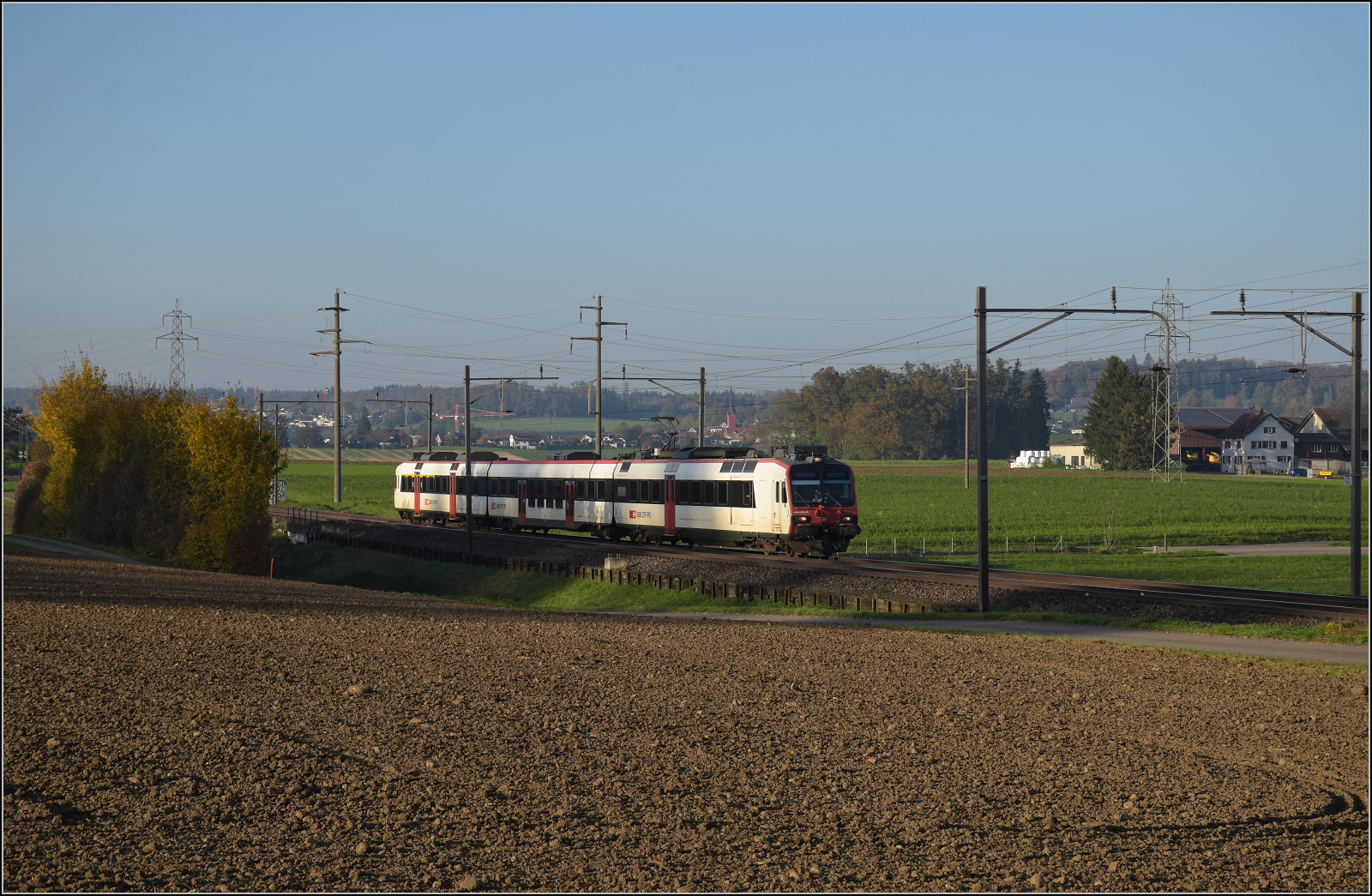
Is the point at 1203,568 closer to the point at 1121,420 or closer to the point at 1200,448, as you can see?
the point at 1121,420

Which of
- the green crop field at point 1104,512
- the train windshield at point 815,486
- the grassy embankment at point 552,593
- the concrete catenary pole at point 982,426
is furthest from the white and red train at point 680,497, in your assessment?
the concrete catenary pole at point 982,426

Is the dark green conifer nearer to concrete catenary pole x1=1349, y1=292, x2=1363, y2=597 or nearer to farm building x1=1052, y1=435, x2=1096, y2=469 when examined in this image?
farm building x1=1052, y1=435, x2=1096, y2=469

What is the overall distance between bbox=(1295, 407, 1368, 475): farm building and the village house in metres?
1.45

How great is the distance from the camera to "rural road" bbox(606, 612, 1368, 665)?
67.9ft

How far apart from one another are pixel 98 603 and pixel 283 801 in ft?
56.9

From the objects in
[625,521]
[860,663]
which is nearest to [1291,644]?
[860,663]

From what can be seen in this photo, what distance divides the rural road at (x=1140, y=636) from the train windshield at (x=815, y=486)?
857 cm

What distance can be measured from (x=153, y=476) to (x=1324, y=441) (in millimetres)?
127362

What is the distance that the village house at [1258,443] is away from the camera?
13838 centimetres

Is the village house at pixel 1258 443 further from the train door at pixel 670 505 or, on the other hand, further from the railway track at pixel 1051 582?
the railway track at pixel 1051 582

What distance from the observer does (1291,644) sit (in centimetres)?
2169

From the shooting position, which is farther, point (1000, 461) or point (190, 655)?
point (1000, 461)

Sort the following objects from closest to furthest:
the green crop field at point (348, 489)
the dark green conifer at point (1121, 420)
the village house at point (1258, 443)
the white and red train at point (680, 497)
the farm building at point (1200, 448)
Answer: the white and red train at point (680, 497) → the green crop field at point (348, 489) → the dark green conifer at point (1121, 420) → the village house at point (1258, 443) → the farm building at point (1200, 448)

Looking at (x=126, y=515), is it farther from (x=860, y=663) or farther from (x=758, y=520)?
(x=860, y=663)
